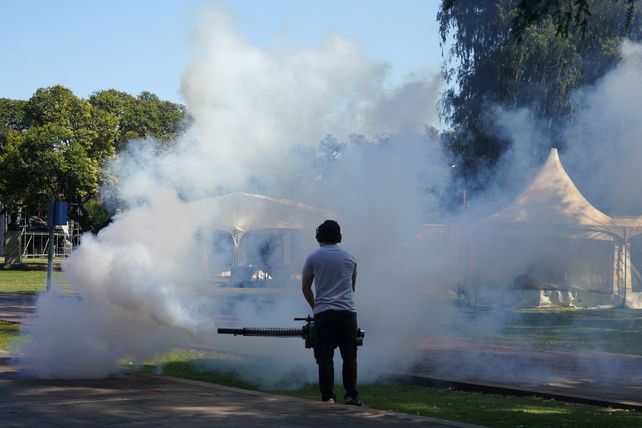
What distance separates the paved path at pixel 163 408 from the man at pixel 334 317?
28 centimetres

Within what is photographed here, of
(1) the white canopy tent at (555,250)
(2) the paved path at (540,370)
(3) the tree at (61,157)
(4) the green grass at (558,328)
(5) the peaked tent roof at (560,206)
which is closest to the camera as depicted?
(2) the paved path at (540,370)

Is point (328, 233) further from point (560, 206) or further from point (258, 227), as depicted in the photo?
point (560, 206)

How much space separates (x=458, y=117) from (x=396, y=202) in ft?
39.3

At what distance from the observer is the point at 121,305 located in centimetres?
996

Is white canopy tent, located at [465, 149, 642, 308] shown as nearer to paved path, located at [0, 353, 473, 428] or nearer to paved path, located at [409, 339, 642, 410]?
paved path, located at [409, 339, 642, 410]

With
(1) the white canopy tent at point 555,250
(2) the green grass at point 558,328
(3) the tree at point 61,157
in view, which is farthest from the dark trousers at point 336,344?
(3) the tree at point 61,157

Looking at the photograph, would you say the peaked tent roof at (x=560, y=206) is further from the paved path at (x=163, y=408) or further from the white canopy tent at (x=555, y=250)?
the paved path at (x=163, y=408)

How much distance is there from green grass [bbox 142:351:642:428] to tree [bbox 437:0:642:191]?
12568 millimetres

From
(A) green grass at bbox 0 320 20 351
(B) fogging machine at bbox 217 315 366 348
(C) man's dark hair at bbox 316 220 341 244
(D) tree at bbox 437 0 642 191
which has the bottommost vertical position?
(A) green grass at bbox 0 320 20 351

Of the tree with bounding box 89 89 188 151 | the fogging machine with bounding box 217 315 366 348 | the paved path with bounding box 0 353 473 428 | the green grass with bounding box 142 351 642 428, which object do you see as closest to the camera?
the paved path with bounding box 0 353 473 428

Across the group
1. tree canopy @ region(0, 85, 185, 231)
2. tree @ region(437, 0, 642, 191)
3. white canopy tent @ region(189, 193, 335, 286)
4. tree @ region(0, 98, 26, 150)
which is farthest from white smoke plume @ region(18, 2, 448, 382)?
tree @ region(0, 98, 26, 150)

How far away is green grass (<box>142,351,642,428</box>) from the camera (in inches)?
309

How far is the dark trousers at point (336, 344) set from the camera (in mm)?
8164

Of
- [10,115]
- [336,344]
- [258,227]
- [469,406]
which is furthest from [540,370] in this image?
[10,115]
